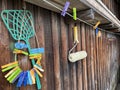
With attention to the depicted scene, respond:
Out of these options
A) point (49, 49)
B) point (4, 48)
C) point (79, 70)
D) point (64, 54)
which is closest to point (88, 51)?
point (79, 70)

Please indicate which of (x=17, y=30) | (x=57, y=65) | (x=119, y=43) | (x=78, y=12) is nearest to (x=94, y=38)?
(x=78, y=12)

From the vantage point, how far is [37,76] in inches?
53.1

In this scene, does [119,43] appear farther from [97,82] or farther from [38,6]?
[38,6]

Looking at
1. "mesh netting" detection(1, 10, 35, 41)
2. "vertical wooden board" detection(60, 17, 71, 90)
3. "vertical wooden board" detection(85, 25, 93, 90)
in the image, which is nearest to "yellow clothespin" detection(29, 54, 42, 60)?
"mesh netting" detection(1, 10, 35, 41)

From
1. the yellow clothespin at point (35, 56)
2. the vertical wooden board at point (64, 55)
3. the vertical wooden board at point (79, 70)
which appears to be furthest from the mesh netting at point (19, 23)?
the vertical wooden board at point (79, 70)

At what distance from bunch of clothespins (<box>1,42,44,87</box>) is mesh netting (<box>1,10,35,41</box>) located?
0.07 metres

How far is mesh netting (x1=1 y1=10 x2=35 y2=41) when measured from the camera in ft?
3.70

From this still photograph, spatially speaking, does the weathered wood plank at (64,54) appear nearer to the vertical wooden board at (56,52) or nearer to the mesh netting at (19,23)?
the vertical wooden board at (56,52)

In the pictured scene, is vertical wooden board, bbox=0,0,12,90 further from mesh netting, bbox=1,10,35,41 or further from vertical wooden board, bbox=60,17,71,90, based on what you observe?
vertical wooden board, bbox=60,17,71,90

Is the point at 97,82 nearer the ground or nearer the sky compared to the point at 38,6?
nearer the ground

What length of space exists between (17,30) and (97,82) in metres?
2.02

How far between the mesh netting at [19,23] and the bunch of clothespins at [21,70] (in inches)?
2.6

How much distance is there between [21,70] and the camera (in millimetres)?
1205

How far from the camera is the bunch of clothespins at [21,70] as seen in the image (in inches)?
43.7
